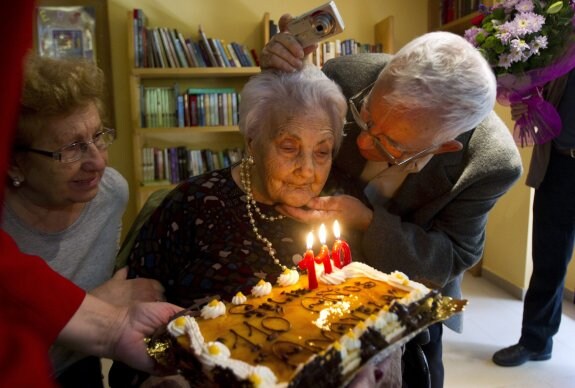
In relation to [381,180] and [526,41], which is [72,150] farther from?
[526,41]

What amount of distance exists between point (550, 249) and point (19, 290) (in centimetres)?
293

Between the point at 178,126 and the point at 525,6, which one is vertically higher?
the point at 525,6

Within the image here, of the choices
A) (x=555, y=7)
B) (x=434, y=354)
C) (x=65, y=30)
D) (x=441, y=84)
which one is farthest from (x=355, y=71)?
(x=65, y=30)

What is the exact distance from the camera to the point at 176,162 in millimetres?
4336

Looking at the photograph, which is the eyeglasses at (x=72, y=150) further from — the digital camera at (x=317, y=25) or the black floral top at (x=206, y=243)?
the digital camera at (x=317, y=25)

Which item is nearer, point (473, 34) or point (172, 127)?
point (473, 34)

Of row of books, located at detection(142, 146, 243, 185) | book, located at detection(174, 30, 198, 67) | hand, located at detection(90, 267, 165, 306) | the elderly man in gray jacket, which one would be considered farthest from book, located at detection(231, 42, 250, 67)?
hand, located at detection(90, 267, 165, 306)

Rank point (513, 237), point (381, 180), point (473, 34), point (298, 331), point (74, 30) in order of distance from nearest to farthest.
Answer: point (298, 331)
point (381, 180)
point (473, 34)
point (513, 237)
point (74, 30)

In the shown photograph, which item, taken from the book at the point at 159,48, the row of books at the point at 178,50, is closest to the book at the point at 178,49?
the row of books at the point at 178,50

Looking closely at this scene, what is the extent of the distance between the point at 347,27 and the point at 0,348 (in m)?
4.62

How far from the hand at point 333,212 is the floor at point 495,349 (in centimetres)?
174

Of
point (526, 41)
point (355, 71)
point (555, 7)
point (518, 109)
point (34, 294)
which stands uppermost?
point (555, 7)

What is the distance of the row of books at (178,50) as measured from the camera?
157 inches

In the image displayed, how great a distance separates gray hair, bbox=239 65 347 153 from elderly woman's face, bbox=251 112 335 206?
0.03m
